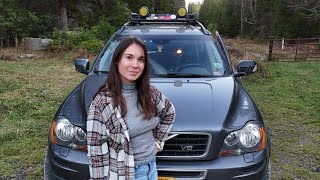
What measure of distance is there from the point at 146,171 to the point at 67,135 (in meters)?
0.96

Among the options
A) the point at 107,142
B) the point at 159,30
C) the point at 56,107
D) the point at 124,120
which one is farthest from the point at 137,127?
the point at 56,107

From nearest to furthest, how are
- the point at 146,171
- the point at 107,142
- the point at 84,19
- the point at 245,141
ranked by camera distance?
the point at 107,142, the point at 146,171, the point at 245,141, the point at 84,19

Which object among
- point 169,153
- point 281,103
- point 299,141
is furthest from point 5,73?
point 169,153

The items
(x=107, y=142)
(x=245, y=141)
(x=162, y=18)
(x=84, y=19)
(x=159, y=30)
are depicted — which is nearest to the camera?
(x=107, y=142)

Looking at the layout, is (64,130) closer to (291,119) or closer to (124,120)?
(124,120)

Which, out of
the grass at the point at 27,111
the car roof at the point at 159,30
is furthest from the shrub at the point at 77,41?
the car roof at the point at 159,30

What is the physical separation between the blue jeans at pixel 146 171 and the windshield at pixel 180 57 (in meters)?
1.82

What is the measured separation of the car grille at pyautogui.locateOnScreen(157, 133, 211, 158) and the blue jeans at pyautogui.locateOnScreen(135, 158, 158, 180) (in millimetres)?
530

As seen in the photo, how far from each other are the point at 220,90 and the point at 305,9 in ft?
112

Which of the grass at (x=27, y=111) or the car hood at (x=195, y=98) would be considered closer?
the car hood at (x=195, y=98)

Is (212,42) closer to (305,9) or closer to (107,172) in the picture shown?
(107,172)

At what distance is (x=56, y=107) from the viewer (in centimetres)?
696

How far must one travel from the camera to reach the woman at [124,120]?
2.15 metres

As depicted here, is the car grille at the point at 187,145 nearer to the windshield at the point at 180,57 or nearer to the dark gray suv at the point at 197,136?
the dark gray suv at the point at 197,136
